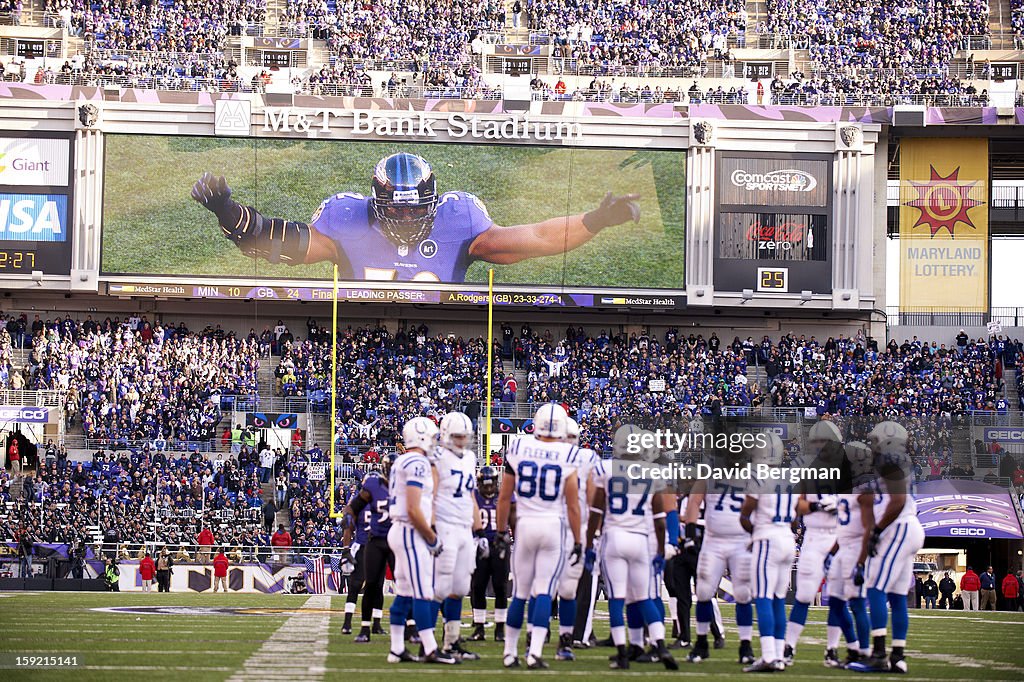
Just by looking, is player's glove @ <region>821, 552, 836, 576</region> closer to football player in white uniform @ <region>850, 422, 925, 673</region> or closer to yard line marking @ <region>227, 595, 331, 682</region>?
football player in white uniform @ <region>850, 422, 925, 673</region>

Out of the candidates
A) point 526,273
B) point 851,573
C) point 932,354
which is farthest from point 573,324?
point 851,573

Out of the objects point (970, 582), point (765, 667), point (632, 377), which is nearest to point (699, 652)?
point (765, 667)

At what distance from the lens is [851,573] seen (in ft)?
38.1

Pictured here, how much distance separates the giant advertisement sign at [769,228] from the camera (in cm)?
4075

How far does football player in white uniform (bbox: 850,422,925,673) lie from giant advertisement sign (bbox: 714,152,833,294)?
29416mm

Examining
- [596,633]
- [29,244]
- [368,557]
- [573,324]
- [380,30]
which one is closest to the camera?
[368,557]

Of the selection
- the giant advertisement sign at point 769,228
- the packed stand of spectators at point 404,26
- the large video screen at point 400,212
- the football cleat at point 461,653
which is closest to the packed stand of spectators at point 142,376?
the large video screen at point 400,212

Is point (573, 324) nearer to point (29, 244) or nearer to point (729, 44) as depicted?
point (729, 44)

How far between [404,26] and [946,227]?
17107 mm

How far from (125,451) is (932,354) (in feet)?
68.8

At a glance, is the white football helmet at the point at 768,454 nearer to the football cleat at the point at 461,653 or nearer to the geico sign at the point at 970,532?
the football cleat at the point at 461,653

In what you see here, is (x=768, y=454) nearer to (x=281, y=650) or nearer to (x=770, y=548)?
(x=770, y=548)

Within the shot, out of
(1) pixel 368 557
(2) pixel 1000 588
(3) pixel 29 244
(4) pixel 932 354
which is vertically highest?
(3) pixel 29 244

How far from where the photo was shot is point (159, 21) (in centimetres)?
4509
